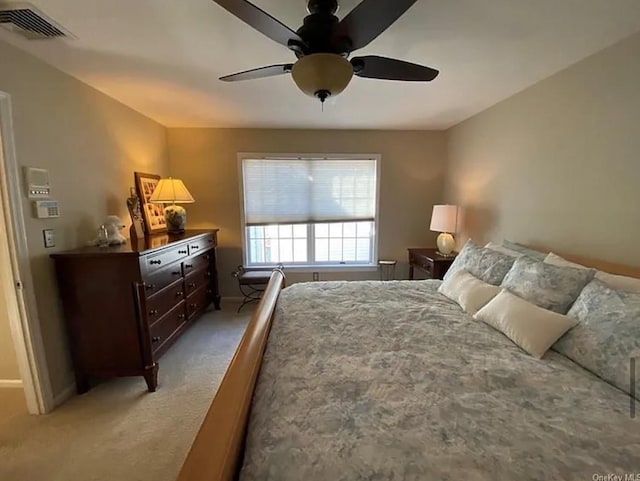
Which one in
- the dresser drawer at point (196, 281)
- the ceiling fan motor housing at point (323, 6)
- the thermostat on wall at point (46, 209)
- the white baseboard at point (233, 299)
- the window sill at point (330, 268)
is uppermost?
the ceiling fan motor housing at point (323, 6)

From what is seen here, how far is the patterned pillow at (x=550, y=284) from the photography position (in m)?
1.67

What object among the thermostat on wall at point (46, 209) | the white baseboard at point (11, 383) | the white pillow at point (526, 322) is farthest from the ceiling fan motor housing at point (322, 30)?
the white baseboard at point (11, 383)

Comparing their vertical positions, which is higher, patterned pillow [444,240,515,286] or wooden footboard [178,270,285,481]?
patterned pillow [444,240,515,286]

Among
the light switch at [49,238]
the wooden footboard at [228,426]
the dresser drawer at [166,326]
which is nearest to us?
the wooden footboard at [228,426]

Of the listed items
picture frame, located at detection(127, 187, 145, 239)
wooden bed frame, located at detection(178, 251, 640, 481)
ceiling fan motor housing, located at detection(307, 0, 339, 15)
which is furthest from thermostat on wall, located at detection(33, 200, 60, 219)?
ceiling fan motor housing, located at detection(307, 0, 339, 15)

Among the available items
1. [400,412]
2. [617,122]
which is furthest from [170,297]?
[617,122]

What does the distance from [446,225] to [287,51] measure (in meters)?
2.54

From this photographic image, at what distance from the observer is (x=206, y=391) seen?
238cm

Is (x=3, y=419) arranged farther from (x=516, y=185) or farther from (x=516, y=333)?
(x=516, y=185)

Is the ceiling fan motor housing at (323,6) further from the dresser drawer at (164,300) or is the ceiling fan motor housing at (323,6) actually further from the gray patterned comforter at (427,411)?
the dresser drawer at (164,300)

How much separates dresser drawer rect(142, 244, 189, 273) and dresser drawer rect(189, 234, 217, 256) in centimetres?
12

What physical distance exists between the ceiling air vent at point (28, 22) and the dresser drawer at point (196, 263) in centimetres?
193

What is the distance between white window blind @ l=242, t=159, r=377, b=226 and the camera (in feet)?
13.9

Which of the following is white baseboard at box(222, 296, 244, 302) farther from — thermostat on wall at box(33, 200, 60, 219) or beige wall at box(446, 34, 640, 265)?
beige wall at box(446, 34, 640, 265)
